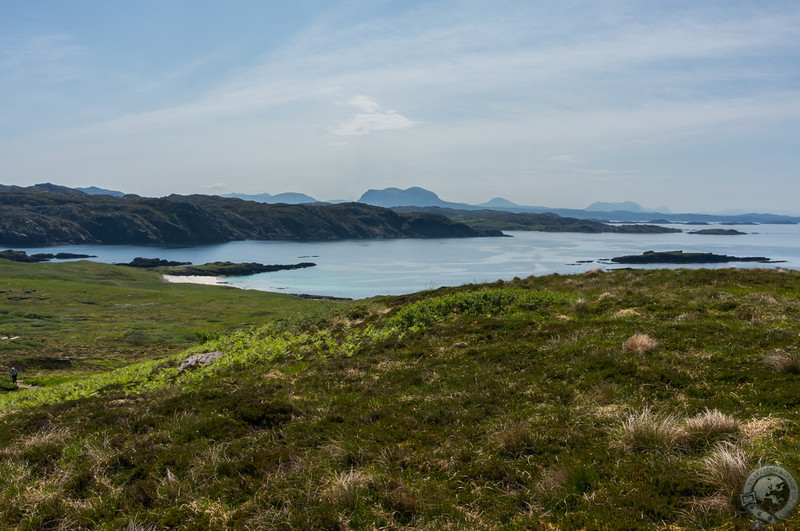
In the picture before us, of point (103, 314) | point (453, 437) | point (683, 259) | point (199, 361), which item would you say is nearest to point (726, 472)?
point (453, 437)

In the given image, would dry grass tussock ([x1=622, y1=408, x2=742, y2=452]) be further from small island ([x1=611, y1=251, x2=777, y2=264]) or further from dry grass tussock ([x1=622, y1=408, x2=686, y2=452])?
small island ([x1=611, y1=251, x2=777, y2=264])

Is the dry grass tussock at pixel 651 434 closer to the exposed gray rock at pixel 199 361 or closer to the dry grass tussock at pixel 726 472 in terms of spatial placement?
the dry grass tussock at pixel 726 472

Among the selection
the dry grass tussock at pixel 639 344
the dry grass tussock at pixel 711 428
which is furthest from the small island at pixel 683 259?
the dry grass tussock at pixel 711 428

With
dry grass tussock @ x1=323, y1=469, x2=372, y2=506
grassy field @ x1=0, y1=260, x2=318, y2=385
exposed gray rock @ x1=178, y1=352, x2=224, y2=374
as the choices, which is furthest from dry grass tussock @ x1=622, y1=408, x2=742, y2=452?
grassy field @ x1=0, y1=260, x2=318, y2=385

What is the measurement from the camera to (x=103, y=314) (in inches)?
3944

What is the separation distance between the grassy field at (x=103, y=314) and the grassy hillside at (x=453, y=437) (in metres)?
28.7

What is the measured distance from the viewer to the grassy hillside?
263 inches

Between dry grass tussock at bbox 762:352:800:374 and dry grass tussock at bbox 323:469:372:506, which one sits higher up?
dry grass tussock at bbox 762:352:800:374

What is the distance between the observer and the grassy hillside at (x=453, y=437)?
6.67 meters

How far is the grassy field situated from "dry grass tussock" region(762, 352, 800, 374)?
127ft

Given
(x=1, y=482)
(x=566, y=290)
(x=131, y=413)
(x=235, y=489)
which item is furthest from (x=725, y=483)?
(x=566, y=290)

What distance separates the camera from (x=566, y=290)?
2834 cm

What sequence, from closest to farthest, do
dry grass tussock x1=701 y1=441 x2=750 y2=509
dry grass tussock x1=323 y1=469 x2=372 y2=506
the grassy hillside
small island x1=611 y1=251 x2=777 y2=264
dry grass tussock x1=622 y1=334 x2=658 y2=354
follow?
dry grass tussock x1=701 y1=441 x2=750 y2=509 → the grassy hillside → dry grass tussock x1=323 y1=469 x2=372 y2=506 → dry grass tussock x1=622 y1=334 x2=658 y2=354 → small island x1=611 y1=251 x2=777 y2=264

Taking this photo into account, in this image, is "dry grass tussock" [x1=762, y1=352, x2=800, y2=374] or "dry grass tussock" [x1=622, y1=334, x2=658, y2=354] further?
"dry grass tussock" [x1=622, y1=334, x2=658, y2=354]
